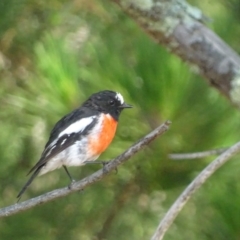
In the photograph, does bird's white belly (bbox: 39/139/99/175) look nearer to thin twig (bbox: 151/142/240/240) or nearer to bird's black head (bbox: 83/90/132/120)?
bird's black head (bbox: 83/90/132/120)

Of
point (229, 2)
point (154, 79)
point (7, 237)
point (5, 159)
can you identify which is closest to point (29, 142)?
point (5, 159)

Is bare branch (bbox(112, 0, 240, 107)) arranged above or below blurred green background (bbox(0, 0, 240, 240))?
above

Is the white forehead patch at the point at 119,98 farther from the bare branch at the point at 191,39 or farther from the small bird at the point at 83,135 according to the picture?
the bare branch at the point at 191,39

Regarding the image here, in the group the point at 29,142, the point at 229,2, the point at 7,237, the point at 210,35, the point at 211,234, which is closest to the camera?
the point at 211,234

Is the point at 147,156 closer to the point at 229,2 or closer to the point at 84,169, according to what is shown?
the point at 84,169

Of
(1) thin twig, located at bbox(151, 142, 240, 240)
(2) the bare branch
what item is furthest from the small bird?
(1) thin twig, located at bbox(151, 142, 240, 240)

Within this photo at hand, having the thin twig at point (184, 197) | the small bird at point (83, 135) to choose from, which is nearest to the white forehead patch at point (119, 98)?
the small bird at point (83, 135)
